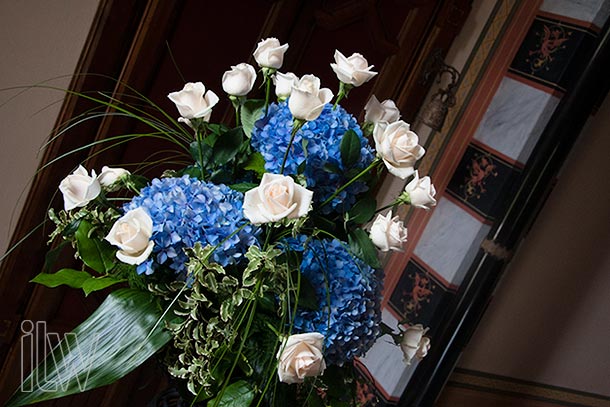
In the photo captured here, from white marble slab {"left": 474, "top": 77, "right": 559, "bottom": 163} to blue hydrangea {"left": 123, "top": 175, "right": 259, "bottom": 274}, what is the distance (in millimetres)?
1674

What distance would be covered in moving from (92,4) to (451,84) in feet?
4.11

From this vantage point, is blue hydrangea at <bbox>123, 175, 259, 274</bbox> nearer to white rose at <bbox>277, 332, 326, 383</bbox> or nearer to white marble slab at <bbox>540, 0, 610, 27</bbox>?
white rose at <bbox>277, 332, 326, 383</bbox>

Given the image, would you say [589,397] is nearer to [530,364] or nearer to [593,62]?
[530,364]

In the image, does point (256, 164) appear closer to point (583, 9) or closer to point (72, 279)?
point (72, 279)

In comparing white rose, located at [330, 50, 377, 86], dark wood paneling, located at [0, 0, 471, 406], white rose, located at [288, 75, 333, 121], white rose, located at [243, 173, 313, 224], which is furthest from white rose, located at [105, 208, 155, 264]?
dark wood paneling, located at [0, 0, 471, 406]

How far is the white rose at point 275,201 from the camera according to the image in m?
0.84

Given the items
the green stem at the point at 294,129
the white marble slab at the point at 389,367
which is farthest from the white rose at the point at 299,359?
the white marble slab at the point at 389,367

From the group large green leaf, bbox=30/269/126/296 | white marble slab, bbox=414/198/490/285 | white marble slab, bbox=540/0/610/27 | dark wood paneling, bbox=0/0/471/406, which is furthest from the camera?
white marble slab, bbox=414/198/490/285

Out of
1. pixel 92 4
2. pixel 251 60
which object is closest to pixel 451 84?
pixel 251 60

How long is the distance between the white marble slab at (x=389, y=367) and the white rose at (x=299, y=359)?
5.41ft

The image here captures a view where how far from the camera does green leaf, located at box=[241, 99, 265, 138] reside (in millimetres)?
1016

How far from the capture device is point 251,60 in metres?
2.27

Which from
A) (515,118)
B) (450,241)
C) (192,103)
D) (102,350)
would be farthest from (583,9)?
(102,350)

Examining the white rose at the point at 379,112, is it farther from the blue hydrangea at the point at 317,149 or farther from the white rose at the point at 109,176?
the white rose at the point at 109,176
